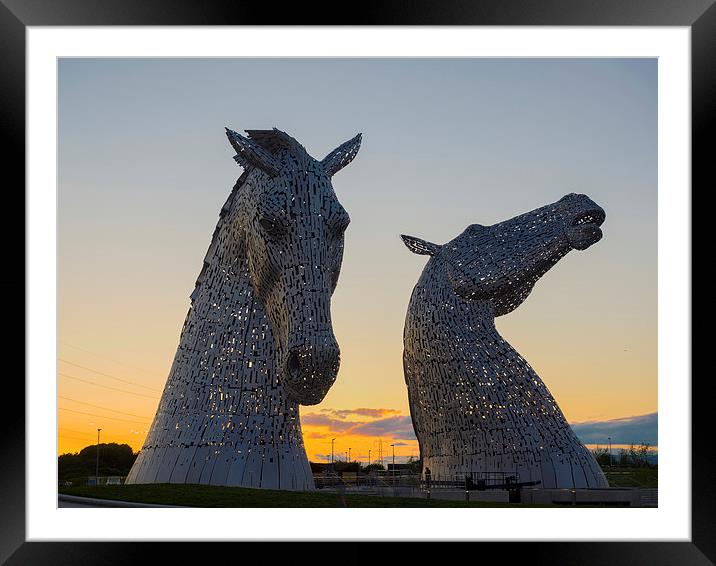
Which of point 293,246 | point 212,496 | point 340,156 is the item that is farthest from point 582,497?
point 293,246

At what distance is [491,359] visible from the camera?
1502cm

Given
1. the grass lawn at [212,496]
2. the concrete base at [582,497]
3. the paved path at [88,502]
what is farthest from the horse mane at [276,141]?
the concrete base at [582,497]

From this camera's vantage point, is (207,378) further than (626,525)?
Yes

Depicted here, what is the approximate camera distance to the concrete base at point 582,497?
13.0 m

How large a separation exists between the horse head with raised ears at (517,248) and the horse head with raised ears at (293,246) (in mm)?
6842

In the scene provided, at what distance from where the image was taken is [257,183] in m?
8.55

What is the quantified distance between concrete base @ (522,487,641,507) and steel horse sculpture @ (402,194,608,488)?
2.17 ft
